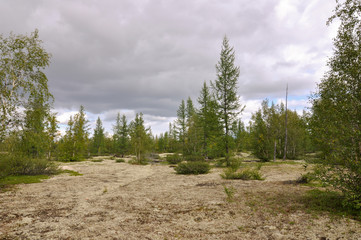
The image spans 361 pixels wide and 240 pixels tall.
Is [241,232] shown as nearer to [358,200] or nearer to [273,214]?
[273,214]

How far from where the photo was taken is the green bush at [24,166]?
10.6 metres

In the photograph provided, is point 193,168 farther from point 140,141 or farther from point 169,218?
point 140,141

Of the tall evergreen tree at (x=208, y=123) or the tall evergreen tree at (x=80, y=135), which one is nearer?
the tall evergreen tree at (x=208, y=123)

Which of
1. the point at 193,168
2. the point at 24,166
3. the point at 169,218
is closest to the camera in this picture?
the point at 169,218

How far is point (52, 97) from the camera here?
11.3 m

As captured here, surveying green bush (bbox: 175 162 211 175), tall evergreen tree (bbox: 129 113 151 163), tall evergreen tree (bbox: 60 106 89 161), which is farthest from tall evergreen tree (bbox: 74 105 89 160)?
green bush (bbox: 175 162 211 175)

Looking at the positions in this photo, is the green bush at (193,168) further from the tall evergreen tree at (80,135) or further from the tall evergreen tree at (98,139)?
the tall evergreen tree at (98,139)

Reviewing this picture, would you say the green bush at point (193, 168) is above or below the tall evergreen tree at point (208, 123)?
below

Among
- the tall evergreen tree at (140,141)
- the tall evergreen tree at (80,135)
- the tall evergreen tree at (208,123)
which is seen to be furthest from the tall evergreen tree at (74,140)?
the tall evergreen tree at (208,123)

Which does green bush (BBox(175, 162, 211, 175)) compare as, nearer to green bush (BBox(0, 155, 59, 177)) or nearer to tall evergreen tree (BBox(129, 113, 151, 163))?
green bush (BBox(0, 155, 59, 177))

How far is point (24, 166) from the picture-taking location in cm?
1414

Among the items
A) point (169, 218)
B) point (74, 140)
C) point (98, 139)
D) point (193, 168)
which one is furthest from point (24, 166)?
point (98, 139)

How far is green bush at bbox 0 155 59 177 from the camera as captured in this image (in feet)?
34.9

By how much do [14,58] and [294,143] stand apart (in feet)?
154
